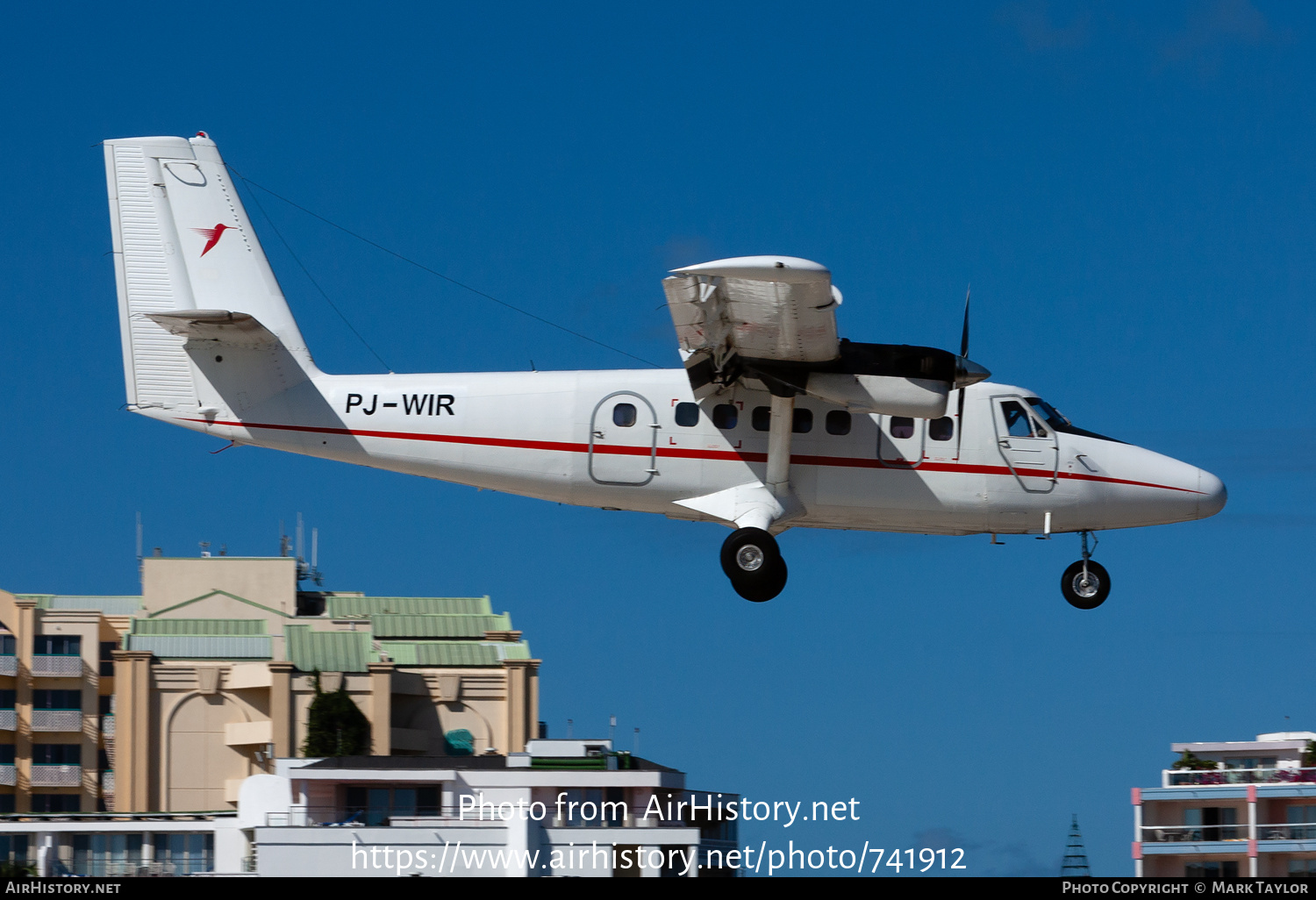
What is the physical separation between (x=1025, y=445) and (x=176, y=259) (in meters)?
11.2

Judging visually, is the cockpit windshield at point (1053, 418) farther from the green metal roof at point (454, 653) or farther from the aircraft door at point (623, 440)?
the green metal roof at point (454, 653)

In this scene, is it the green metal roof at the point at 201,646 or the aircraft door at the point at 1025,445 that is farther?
the green metal roof at the point at 201,646

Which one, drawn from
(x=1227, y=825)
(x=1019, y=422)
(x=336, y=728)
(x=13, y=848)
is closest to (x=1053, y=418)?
(x=1019, y=422)

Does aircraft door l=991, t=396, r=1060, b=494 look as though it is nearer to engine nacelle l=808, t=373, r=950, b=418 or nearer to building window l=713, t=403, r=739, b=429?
engine nacelle l=808, t=373, r=950, b=418

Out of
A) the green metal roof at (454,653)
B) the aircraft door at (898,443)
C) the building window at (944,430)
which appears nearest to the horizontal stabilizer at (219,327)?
the aircraft door at (898,443)

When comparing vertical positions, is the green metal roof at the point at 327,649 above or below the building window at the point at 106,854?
above

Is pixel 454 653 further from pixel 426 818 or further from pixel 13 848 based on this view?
pixel 426 818

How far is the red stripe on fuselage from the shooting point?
21031mm

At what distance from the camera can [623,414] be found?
2112 cm

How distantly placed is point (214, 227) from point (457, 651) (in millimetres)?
37120

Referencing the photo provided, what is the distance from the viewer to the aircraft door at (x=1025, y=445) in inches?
840

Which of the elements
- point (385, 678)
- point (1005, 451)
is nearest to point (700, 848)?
point (1005, 451)

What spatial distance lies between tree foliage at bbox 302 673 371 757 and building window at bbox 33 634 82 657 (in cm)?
1094

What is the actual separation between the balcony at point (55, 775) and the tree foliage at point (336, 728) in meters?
9.24
